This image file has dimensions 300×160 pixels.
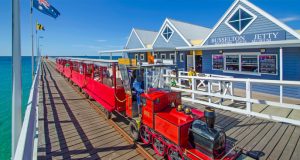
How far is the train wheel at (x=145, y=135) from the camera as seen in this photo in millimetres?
4629

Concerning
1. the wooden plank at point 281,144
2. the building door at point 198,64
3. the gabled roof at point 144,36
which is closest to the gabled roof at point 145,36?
the gabled roof at point 144,36

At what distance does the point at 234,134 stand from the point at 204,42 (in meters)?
10.5

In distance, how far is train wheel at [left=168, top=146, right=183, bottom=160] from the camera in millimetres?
3651

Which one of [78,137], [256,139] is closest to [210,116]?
[256,139]

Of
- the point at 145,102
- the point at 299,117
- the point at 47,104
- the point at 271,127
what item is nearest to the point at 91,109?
the point at 47,104

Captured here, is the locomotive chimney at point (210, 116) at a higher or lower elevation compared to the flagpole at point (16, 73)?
lower

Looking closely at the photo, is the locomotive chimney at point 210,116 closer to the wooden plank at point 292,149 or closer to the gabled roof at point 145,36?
the wooden plank at point 292,149

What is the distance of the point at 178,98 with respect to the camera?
4688mm

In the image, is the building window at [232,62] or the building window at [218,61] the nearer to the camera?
the building window at [232,62]

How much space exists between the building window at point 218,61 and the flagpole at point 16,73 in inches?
492

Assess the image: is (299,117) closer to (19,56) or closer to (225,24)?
(19,56)

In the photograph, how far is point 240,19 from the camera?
479 inches

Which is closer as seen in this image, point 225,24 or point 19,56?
point 19,56

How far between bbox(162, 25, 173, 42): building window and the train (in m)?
13.1
